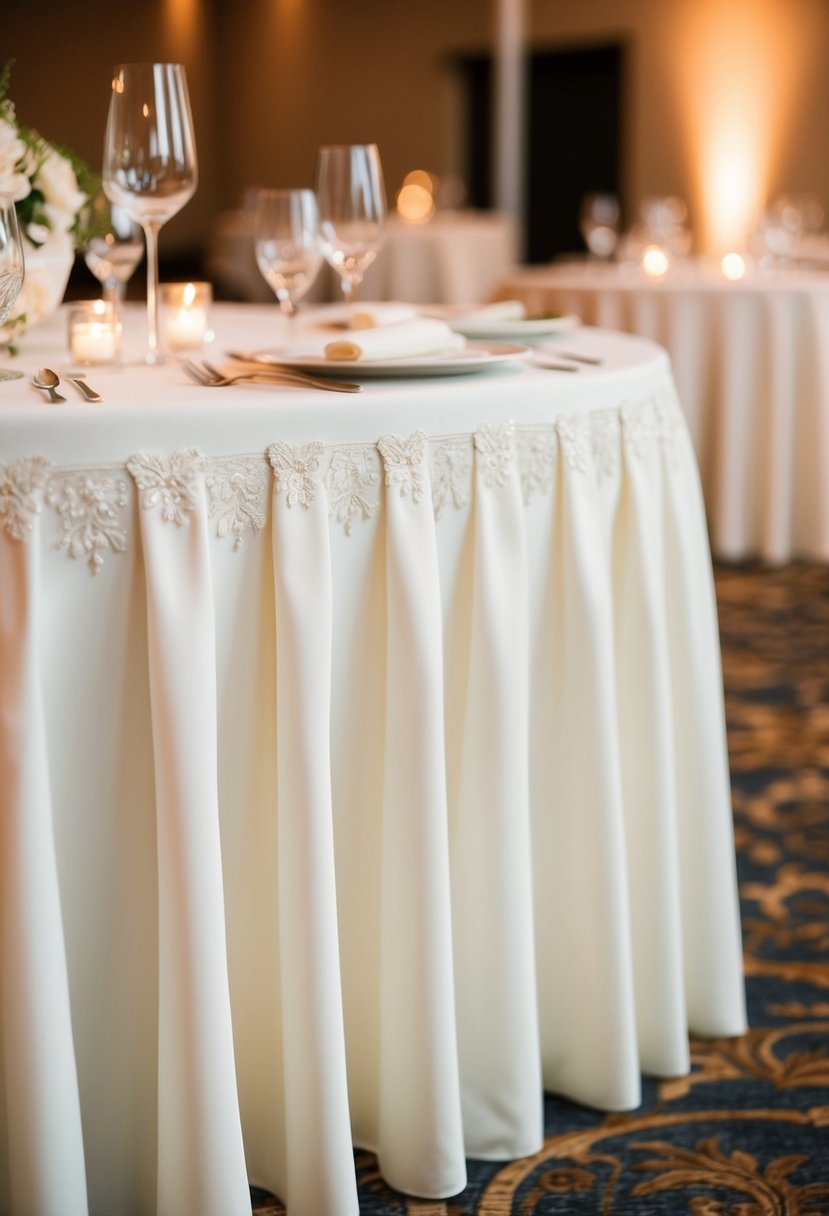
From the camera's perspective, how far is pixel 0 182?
1.66 m

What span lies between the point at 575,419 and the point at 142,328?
1.01m

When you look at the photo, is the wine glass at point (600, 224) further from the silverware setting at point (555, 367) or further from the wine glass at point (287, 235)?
the silverware setting at point (555, 367)

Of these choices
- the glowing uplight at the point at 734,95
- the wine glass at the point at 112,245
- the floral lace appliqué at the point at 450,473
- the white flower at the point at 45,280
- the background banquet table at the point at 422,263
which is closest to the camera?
the floral lace appliqué at the point at 450,473

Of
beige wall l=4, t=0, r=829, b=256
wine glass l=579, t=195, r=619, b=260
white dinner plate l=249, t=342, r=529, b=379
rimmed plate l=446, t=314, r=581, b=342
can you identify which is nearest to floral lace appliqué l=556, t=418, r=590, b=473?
white dinner plate l=249, t=342, r=529, b=379

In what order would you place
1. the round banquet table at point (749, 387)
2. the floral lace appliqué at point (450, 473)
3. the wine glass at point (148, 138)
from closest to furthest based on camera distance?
the floral lace appliqué at point (450, 473), the wine glass at point (148, 138), the round banquet table at point (749, 387)

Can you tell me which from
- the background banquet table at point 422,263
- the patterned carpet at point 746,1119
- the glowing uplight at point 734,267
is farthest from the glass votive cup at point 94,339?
the background banquet table at point 422,263

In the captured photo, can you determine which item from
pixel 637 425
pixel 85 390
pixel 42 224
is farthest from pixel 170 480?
pixel 42 224

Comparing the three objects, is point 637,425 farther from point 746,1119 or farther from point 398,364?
point 746,1119

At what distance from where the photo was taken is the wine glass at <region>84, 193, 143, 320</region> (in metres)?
2.29

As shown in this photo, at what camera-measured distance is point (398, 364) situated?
1.59 meters

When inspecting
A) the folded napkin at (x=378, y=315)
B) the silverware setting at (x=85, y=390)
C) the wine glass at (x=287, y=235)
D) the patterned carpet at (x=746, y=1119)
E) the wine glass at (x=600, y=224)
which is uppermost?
the wine glass at (x=600, y=224)

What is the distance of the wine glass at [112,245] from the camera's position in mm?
2293

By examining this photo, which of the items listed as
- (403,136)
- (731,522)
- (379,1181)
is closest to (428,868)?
(379,1181)

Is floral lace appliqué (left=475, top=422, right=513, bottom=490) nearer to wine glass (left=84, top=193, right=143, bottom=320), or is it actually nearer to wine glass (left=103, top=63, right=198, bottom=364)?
wine glass (left=103, top=63, right=198, bottom=364)
